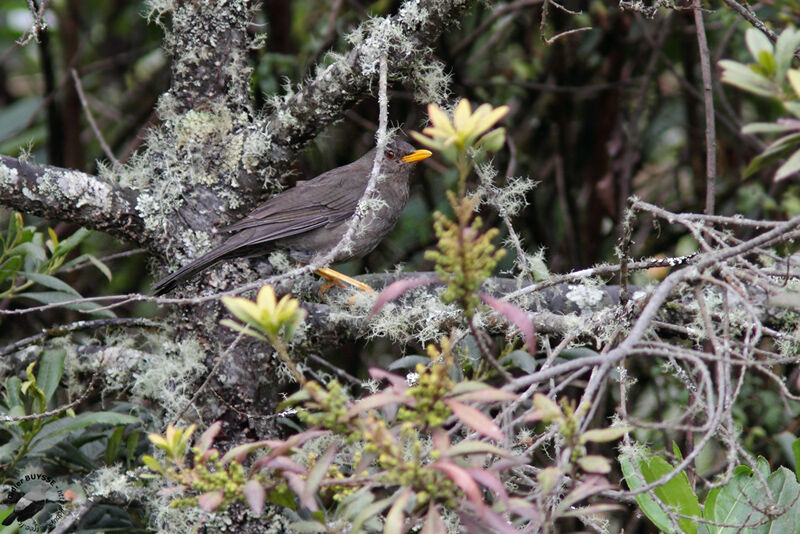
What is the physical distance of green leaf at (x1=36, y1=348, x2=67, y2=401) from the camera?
2.73 metres

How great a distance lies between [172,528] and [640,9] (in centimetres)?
222

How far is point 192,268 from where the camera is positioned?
2836mm

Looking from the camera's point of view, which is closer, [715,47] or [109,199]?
[109,199]

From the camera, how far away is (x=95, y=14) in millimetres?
6664

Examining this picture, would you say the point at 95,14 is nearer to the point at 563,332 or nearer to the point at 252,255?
the point at 252,255

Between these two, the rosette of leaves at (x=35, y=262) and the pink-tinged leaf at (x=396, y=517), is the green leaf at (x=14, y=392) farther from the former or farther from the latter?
the pink-tinged leaf at (x=396, y=517)

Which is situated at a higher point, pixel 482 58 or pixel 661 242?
pixel 482 58

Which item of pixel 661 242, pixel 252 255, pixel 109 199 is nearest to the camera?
pixel 109 199

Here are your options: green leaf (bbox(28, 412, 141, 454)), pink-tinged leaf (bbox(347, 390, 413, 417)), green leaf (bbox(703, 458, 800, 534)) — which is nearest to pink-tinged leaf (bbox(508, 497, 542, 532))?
pink-tinged leaf (bbox(347, 390, 413, 417))

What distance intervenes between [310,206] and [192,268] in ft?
4.29

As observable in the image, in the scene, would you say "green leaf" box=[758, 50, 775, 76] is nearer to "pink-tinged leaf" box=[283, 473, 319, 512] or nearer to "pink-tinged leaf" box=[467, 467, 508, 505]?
"pink-tinged leaf" box=[467, 467, 508, 505]

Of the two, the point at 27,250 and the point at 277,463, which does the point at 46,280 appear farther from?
the point at 277,463

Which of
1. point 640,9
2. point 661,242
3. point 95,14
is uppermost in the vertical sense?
point 95,14

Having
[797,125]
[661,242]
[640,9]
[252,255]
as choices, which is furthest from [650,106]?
[797,125]
